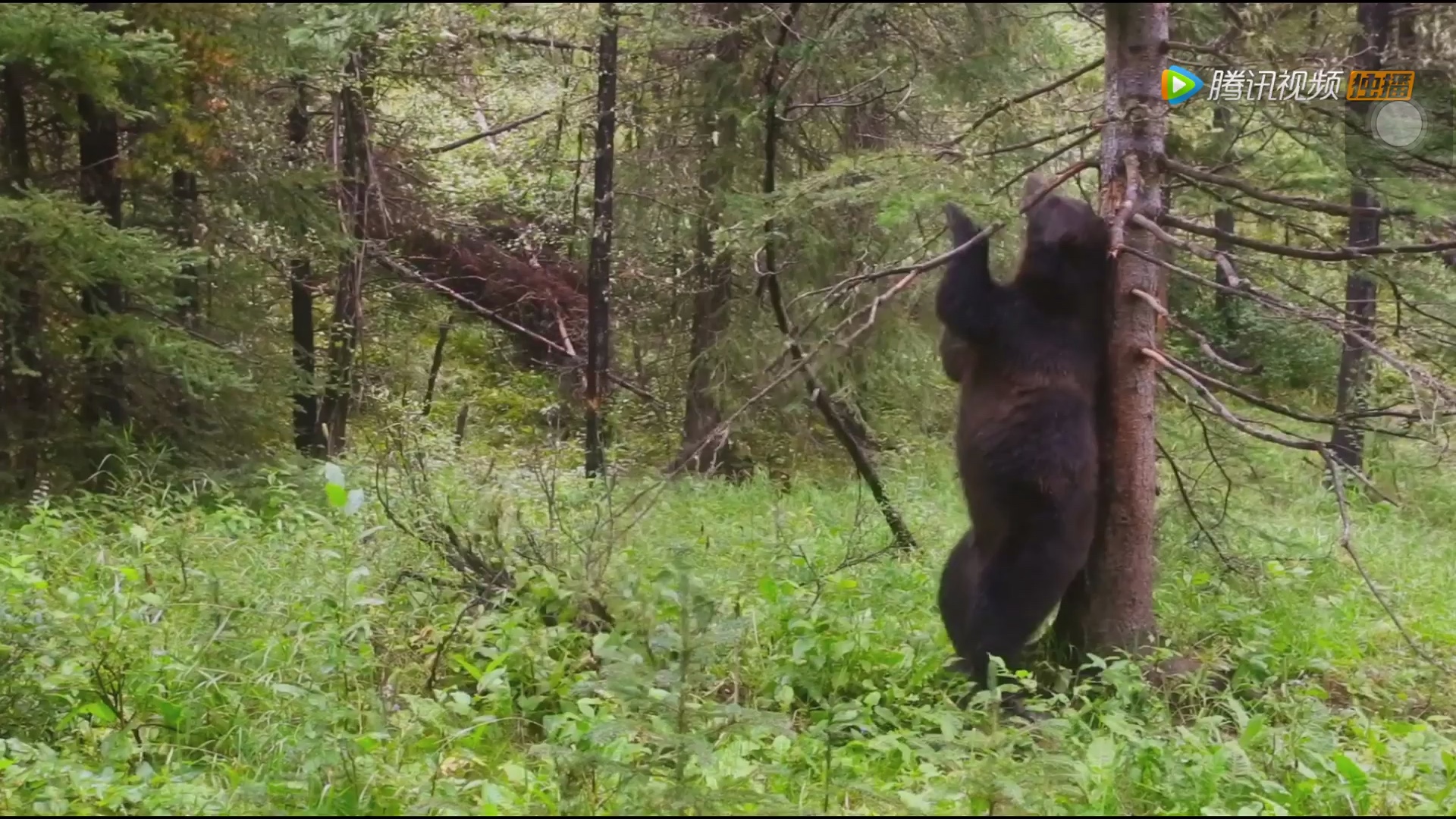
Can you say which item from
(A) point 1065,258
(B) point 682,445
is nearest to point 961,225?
(A) point 1065,258

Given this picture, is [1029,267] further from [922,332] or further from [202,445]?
[202,445]

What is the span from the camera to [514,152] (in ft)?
48.9

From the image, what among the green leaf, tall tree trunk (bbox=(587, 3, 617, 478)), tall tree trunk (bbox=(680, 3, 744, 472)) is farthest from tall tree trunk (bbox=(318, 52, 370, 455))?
the green leaf

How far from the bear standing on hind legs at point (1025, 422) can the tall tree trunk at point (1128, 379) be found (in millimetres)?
111

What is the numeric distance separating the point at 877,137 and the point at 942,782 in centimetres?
694

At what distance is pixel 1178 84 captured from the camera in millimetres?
4660

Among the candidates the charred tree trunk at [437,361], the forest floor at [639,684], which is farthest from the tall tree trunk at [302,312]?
the forest floor at [639,684]

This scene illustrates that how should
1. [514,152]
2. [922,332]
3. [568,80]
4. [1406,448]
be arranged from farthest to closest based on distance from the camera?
1. [514,152]
2. [568,80]
3. [922,332]
4. [1406,448]

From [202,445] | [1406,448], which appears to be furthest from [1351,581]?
[202,445]

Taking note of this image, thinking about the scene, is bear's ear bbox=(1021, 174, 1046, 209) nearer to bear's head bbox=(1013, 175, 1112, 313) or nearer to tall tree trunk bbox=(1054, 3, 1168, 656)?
bear's head bbox=(1013, 175, 1112, 313)

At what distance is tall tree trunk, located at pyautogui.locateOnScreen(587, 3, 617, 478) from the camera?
10.3 meters

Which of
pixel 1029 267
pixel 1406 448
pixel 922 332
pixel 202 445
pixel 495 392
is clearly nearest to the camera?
pixel 1029 267

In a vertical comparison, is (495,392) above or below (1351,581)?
below

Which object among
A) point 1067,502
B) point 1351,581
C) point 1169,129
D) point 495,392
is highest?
point 1169,129
